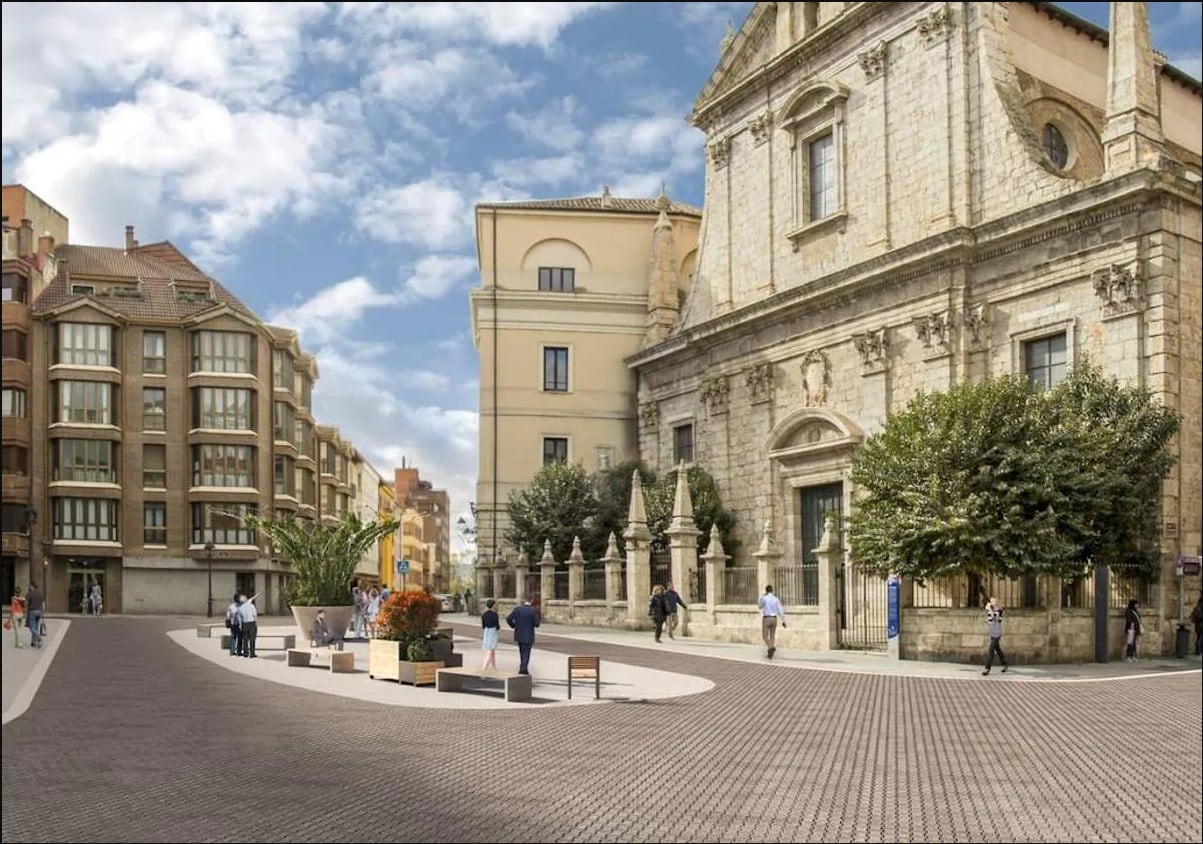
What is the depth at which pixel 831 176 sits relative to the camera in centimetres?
4072

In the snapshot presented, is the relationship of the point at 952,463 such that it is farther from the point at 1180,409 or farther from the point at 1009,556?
the point at 1180,409

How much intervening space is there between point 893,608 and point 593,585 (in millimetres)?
17182

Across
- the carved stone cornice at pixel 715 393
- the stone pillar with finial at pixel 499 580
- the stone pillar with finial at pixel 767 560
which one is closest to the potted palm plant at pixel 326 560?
the stone pillar with finial at pixel 767 560

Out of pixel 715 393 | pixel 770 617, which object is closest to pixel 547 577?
pixel 715 393

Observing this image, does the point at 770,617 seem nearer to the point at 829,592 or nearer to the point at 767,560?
the point at 829,592

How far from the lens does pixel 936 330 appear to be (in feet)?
116

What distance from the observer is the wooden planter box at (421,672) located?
20578 millimetres

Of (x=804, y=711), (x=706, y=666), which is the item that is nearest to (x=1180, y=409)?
(x=706, y=666)

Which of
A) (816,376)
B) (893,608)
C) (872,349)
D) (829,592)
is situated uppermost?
(872,349)

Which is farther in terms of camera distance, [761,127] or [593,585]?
[761,127]

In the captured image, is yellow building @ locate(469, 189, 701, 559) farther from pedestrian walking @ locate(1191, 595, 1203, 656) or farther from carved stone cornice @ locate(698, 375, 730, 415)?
pedestrian walking @ locate(1191, 595, 1203, 656)

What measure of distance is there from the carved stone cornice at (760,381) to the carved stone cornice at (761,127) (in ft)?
26.8

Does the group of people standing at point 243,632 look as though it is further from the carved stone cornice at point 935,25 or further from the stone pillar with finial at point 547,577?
the carved stone cornice at point 935,25

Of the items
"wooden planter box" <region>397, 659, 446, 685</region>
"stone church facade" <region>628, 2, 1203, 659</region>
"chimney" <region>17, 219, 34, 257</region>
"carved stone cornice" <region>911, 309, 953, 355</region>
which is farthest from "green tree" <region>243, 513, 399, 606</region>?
"chimney" <region>17, 219, 34, 257</region>
